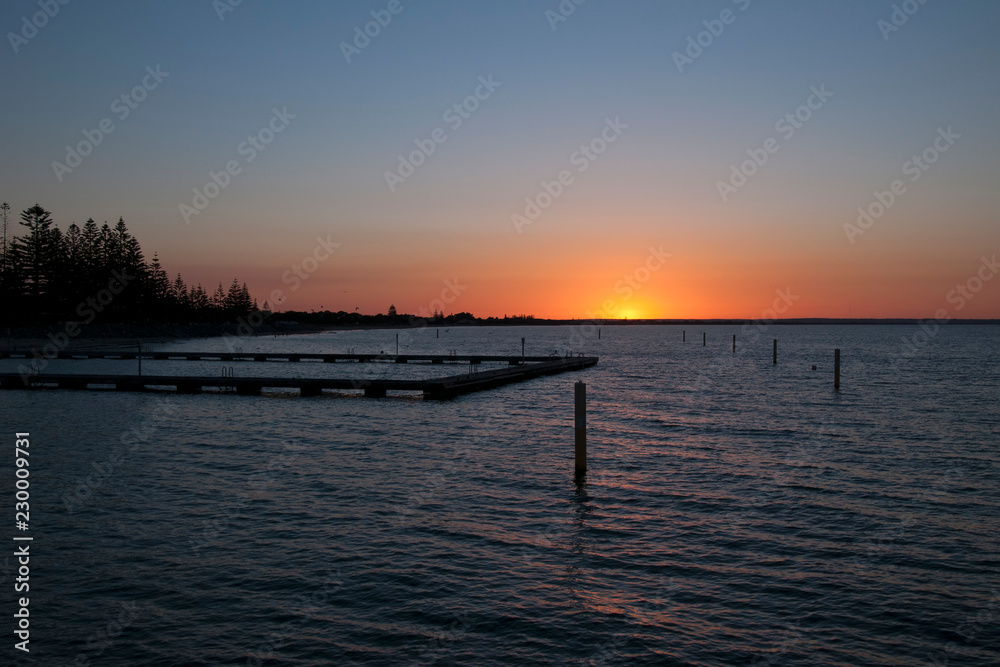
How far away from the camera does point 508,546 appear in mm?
13672

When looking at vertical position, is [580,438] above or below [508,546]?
above

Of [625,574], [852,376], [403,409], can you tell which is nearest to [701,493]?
[625,574]

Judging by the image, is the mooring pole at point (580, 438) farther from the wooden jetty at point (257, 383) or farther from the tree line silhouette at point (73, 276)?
the tree line silhouette at point (73, 276)

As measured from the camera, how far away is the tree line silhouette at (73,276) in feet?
355

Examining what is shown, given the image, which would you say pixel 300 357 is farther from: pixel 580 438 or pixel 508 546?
pixel 508 546

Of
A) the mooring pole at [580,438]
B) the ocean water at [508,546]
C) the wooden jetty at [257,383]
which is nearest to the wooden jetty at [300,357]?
the wooden jetty at [257,383]

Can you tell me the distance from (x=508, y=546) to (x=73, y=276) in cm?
12318

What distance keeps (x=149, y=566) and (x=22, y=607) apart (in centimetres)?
206

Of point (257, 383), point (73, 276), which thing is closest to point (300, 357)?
point (257, 383)

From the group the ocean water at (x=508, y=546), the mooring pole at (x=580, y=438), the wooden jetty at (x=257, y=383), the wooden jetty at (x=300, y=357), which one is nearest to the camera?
the ocean water at (x=508, y=546)

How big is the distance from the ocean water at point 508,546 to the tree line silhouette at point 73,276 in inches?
3755

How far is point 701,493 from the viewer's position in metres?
18.3

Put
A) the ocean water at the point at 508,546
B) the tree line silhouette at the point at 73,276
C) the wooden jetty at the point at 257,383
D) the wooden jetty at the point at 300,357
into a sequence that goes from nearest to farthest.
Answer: the ocean water at the point at 508,546
the wooden jetty at the point at 257,383
the wooden jetty at the point at 300,357
the tree line silhouette at the point at 73,276

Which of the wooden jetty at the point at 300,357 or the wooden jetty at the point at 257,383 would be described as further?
the wooden jetty at the point at 300,357
